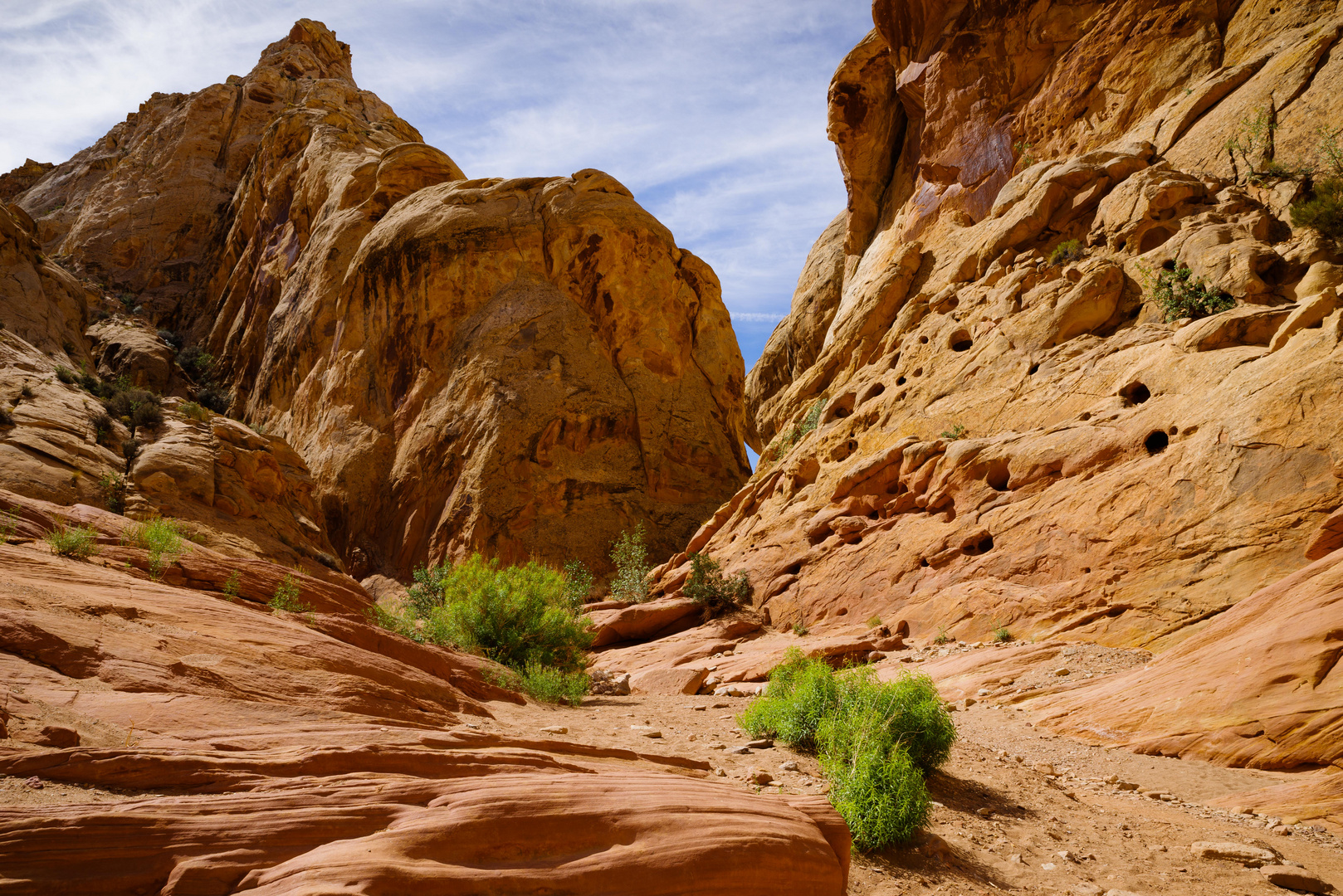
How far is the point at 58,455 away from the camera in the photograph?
14.0 m

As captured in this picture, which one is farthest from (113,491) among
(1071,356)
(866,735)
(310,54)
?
(310,54)

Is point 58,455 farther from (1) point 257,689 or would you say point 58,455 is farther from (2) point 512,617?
(1) point 257,689

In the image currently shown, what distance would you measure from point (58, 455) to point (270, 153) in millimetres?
37460

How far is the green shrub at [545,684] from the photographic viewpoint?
10.1 m

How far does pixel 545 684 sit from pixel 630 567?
48.8 feet

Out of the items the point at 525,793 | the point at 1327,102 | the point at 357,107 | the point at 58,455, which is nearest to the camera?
the point at 525,793

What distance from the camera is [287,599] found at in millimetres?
8492

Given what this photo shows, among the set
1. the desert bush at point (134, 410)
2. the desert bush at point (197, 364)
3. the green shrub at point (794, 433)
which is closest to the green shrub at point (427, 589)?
the desert bush at point (134, 410)

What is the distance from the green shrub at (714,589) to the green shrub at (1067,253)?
10.9 meters

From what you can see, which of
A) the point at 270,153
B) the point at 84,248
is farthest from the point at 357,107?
the point at 84,248

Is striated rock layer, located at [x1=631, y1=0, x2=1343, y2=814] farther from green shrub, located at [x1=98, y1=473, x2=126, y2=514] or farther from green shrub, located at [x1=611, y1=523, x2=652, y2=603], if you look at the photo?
green shrub, located at [x1=98, y1=473, x2=126, y2=514]

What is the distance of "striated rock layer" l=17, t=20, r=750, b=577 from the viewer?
28391 mm

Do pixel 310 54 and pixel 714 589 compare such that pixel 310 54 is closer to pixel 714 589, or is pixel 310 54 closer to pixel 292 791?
pixel 714 589

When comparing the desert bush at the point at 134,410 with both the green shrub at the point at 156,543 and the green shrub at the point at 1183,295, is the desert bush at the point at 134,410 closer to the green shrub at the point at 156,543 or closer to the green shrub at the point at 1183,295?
the green shrub at the point at 156,543
